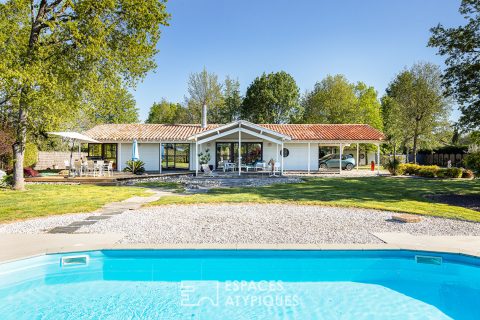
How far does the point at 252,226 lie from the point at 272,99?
3773 centimetres

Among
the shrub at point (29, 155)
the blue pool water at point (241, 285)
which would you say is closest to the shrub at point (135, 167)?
the shrub at point (29, 155)

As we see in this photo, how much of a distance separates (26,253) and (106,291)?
1.65 m

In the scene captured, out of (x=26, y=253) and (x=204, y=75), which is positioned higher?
(x=204, y=75)

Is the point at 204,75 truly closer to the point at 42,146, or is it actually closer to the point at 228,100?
the point at 228,100

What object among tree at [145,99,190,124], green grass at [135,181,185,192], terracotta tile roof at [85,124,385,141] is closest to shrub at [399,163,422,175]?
terracotta tile roof at [85,124,385,141]

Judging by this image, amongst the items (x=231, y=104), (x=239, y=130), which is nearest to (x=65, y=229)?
(x=239, y=130)

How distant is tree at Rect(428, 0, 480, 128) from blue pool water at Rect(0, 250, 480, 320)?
579 inches

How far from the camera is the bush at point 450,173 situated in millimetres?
24530

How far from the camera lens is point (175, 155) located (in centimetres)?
2812

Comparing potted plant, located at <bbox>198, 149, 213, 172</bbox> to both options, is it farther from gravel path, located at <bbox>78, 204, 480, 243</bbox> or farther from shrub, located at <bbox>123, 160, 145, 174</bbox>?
gravel path, located at <bbox>78, 204, 480, 243</bbox>

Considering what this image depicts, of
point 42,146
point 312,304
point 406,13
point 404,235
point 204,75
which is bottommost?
point 312,304

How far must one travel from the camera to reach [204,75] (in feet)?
156

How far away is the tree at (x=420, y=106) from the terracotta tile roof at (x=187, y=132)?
9764mm

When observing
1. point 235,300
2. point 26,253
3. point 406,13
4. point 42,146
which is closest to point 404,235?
point 235,300
